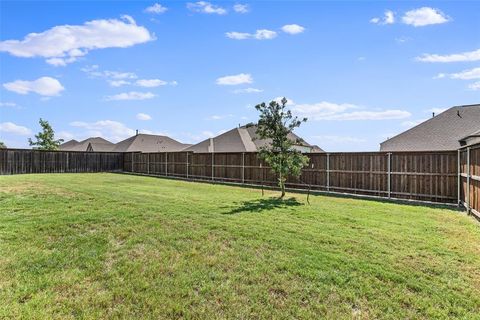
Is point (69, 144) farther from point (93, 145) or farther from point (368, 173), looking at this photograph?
point (368, 173)

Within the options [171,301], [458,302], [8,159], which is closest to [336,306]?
[458,302]

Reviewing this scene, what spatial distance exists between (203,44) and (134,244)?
10.2 metres

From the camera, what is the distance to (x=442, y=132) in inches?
671

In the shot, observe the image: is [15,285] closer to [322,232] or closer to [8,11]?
[322,232]

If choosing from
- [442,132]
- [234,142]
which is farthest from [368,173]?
[234,142]

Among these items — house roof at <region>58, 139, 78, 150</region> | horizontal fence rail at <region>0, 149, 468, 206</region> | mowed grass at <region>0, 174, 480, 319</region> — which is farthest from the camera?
house roof at <region>58, 139, 78, 150</region>

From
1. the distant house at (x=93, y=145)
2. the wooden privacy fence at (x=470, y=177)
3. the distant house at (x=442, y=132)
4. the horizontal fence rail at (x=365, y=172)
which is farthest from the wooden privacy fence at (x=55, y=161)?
the wooden privacy fence at (x=470, y=177)

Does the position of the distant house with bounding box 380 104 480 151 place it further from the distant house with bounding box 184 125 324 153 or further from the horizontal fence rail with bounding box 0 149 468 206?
the distant house with bounding box 184 125 324 153

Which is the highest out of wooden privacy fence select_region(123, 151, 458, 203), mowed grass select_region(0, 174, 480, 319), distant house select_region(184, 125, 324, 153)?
distant house select_region(184, 125, 324, 153)

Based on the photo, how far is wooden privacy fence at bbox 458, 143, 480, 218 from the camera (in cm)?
755

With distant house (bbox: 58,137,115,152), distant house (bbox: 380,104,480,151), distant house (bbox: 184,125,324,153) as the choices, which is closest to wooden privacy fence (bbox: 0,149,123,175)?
distant house (bbox: 184,125,324,153)

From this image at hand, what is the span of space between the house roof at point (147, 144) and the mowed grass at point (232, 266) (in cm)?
2978

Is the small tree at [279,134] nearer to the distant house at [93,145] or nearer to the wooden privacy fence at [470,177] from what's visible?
the wooden privacy fence at [470,177]

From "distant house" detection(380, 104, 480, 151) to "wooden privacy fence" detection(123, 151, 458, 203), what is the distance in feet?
19.7
